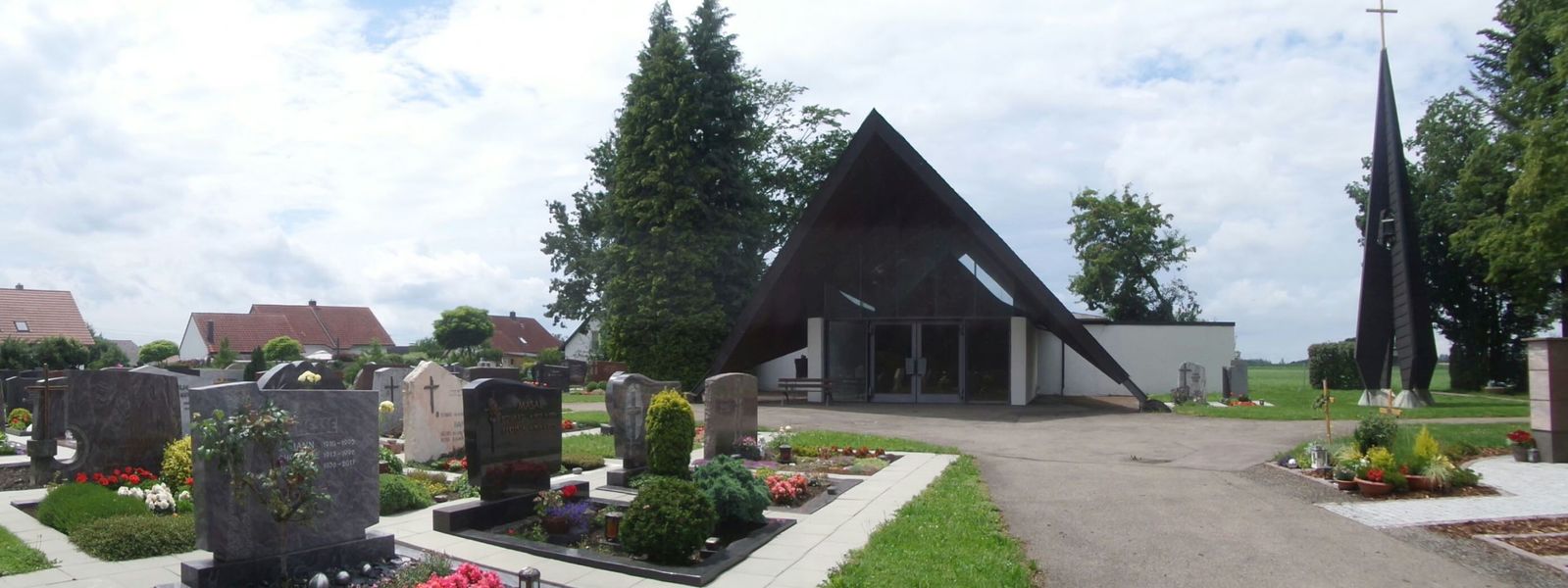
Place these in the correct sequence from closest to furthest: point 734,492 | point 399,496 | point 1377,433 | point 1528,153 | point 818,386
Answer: point 734,492 < point 399,496 < point 1377,433 < point 1528,153 < point 818,386

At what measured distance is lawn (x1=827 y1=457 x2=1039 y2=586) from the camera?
6934 mm

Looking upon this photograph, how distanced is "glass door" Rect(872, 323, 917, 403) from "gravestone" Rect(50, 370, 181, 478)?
1800 cm

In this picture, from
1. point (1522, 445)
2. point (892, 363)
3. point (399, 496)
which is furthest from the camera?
point (892, 363)

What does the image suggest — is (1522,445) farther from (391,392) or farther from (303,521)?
(391,392)

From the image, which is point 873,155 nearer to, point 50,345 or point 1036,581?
point 1036,581

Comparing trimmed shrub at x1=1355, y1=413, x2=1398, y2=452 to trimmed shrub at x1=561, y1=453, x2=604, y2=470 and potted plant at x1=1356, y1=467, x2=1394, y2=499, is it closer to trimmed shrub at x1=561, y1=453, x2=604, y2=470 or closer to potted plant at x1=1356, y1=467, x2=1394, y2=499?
potted plant at x1=1356, y1=467, x2=1394, y2=499

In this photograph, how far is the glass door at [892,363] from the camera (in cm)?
2625

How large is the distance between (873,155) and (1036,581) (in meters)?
16.6

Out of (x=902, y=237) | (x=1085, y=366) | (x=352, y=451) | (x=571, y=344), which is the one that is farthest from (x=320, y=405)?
(x=571, y=344)

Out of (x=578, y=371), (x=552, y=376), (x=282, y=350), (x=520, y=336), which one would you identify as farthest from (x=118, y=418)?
(x=520, y=336)

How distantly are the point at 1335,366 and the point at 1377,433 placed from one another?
30216 millimetres

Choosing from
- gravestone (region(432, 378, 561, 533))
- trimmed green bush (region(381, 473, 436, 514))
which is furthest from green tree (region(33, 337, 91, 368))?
gravestone (region(432, 378, 561, 533))

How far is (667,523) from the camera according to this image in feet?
23.8

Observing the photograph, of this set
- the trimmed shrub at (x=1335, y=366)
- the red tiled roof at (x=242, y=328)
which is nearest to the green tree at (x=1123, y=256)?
the trimmed shrub at (x=1335, y=366)
